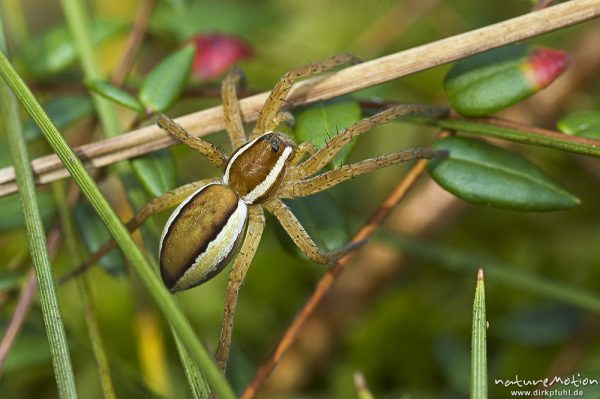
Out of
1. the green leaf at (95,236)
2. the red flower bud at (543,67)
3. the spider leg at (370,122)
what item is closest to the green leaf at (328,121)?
the spider leg at (370,122)

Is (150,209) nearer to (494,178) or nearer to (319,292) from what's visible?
(319,292)

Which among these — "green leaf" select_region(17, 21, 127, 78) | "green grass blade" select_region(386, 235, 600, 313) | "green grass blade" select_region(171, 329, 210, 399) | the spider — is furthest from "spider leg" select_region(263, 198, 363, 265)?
"green leaf" select_region(17, 21, 127, 78)

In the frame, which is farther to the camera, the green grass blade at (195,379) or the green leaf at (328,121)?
the green leaf at (328,121)

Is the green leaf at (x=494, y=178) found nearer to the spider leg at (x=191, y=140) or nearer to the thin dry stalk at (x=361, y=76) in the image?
the thin dry stalk at (x=361, y=76)

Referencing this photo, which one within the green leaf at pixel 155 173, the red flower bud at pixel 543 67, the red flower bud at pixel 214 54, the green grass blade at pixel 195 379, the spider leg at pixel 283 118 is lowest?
the green grass blade at pixel 195 379

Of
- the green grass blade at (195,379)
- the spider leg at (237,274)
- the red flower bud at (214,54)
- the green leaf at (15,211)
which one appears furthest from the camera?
the red flower bud at (214,54)

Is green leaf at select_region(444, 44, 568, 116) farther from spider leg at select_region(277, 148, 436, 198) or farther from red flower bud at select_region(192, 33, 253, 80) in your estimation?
red flower bud at select_region(192, 33, 253, 80)

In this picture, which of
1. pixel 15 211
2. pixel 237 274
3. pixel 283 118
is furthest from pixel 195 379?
pixel 15 211
